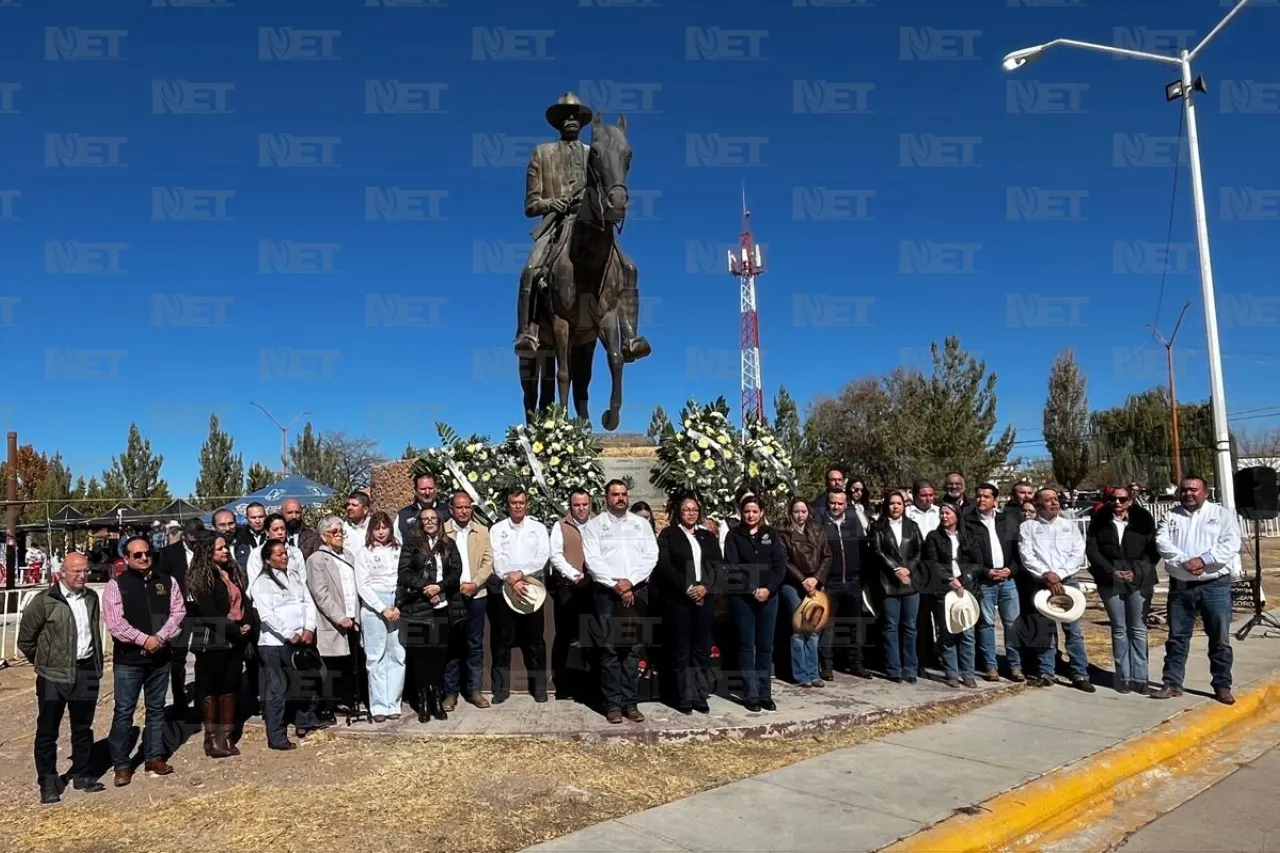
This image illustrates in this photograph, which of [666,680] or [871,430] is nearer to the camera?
[666,680]

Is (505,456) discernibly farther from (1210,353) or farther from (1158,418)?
(1158,418)

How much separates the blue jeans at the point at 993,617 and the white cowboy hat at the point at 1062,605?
0.77 feet

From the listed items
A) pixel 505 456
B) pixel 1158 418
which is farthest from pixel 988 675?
pixel 1158 418

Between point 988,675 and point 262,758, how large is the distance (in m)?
5.99

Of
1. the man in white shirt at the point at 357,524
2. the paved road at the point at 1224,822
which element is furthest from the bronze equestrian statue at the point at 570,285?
the paved road at the point at 1224,822

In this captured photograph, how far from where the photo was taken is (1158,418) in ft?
159

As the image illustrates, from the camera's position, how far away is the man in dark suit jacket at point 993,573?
25.3ft

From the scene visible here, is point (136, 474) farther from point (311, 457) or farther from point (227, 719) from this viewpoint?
point (227, 719)

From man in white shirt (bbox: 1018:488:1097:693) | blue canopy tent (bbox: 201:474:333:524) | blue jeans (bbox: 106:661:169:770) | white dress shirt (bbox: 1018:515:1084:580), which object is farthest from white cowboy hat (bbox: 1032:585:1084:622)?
blue canopy tent (bbox: 201:474:333:524)

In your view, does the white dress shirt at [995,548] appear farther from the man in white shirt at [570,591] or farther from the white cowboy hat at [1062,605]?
the man in white shirt at [570,591]

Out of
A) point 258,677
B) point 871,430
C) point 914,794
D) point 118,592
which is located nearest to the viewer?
point 914,794

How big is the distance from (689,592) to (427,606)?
6.47ft

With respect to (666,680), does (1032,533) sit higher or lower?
higher

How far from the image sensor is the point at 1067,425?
4700cm
